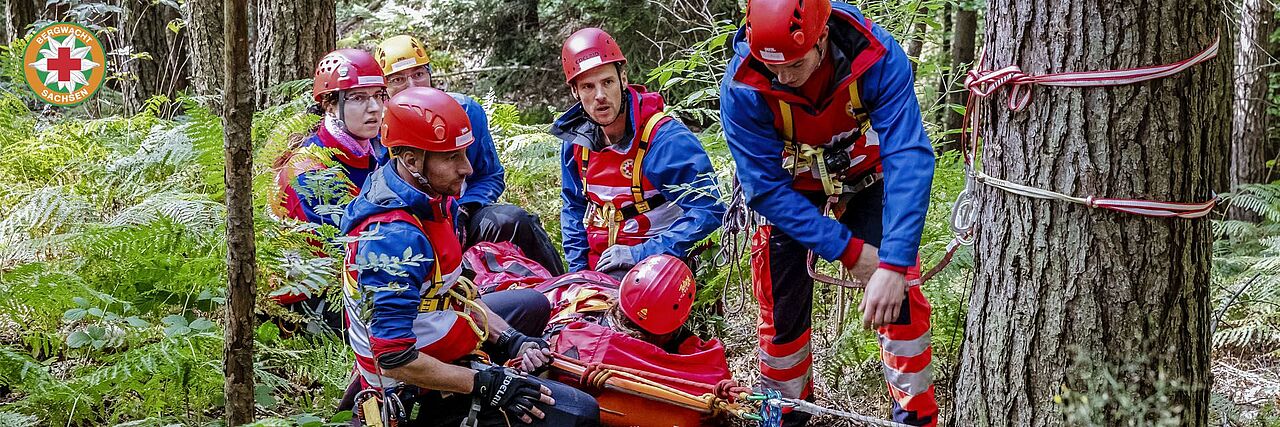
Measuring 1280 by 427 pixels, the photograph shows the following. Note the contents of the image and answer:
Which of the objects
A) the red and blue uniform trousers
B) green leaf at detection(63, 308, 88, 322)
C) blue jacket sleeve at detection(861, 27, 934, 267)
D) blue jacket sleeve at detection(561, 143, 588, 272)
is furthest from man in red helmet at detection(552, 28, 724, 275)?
green leaf at detection(63, 308, 88, 322)

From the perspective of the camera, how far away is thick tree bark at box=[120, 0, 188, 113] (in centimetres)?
988

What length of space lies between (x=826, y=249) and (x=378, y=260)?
1.67 m

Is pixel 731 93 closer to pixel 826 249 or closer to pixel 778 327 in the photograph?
pixel 826 249

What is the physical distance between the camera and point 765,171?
147 inches

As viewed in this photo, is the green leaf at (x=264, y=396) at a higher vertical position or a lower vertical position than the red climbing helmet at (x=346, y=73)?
lower

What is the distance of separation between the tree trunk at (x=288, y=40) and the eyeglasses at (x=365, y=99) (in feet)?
6.00

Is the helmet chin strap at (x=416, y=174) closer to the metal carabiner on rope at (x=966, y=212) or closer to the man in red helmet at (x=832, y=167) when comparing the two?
the man in red helmet at (x=832, y=167)

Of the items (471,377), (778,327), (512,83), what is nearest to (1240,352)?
(778,327)

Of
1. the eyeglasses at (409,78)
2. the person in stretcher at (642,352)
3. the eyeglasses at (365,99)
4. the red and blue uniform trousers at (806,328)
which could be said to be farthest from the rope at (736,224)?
the eyeglasses at (409,78)

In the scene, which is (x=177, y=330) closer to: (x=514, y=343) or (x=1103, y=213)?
(x=514, y=343)

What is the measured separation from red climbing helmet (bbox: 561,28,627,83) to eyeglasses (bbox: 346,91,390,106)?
145 cm

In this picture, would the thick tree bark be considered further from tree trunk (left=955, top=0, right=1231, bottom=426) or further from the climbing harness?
tree trunk (left=955, top=0, right=1231, bottom=426)

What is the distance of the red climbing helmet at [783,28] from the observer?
3.30 m

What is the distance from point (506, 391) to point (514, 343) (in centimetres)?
46
